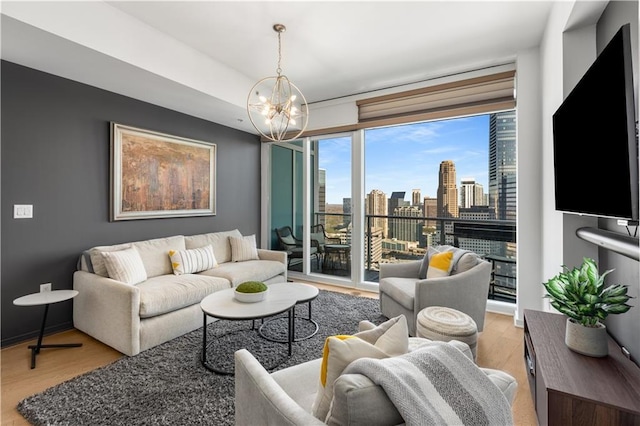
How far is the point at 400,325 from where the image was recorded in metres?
1.10

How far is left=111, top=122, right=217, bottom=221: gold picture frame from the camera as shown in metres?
3.26

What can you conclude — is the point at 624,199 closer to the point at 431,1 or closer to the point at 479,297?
the point at 479,297

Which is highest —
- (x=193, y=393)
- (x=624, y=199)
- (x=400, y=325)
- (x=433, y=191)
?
(x=433, y=191)

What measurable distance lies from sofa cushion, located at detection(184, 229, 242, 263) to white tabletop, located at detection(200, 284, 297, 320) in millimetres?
1387

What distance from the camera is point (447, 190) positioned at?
389 centimetres

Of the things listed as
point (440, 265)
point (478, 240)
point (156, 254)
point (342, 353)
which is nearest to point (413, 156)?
point (478, 240)

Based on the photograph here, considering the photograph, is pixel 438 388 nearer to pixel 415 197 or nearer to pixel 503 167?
pixel 503 167

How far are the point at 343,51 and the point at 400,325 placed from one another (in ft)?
9.45

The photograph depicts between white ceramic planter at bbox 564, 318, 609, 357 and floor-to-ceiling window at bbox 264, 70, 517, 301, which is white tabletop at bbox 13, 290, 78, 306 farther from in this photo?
white ceramic planter at bbox 564, 318, 609, 357

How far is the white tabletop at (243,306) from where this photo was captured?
215 centimetres

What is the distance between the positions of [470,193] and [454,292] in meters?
1.64

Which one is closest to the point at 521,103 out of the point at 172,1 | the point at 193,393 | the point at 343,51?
the point at 343,51

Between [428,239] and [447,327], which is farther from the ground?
[428,239]

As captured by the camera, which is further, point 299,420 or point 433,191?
point 433,191
